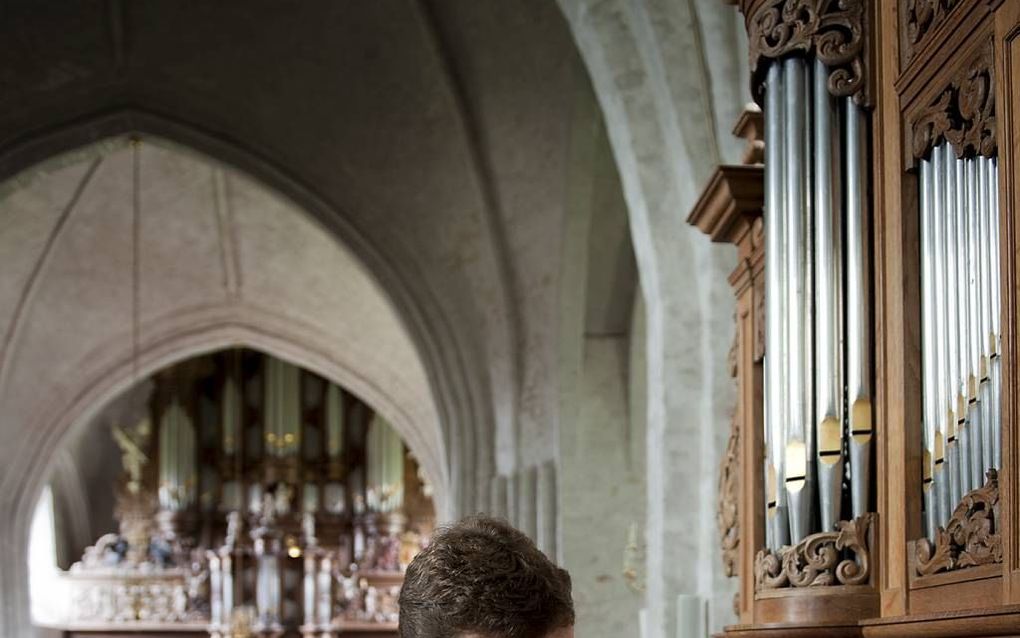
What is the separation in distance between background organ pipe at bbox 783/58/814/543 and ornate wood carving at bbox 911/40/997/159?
0.58 metres

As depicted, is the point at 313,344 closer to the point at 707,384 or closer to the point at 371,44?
the point at 371,44

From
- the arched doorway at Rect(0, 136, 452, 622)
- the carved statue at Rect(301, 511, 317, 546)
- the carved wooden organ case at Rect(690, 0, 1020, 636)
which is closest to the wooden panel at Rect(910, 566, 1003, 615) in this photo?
the carved wooden organ case at Rect(690, 0, 1020, 636)

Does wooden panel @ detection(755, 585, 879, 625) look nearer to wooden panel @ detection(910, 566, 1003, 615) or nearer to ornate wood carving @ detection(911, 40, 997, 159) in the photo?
wooden panel @ detection(910, 566, 1003, 615)

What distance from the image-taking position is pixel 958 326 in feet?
11.6

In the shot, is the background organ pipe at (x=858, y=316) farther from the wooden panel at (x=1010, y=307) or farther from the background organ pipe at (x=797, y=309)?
the wooden panel at (x=1010, y=307)

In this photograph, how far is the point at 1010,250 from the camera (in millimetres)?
3146

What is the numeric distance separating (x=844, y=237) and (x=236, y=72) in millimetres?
9124

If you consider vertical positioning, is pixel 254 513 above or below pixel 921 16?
below

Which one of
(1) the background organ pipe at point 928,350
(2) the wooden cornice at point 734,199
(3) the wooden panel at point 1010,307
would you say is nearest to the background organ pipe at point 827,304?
(1) the background organ pipe at point 928,350

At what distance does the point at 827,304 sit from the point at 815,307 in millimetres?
91

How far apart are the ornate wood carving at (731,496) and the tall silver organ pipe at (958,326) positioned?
1917 millimetres

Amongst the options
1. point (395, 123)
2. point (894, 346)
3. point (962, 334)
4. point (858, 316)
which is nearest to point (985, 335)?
point (962, 334)

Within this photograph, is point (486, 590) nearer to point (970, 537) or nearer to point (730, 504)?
point (970, 537)

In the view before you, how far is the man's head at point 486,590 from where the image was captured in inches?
63.5
